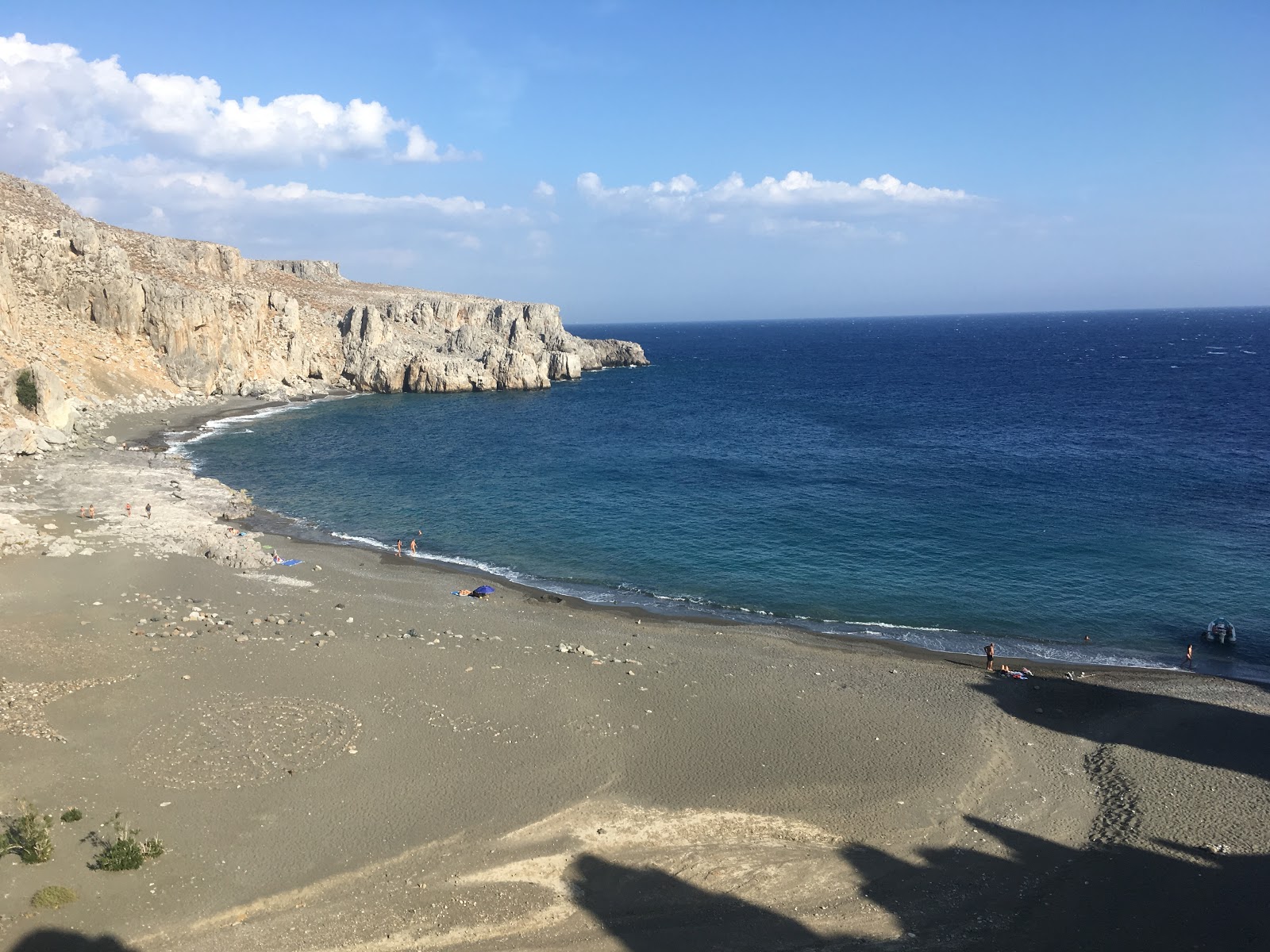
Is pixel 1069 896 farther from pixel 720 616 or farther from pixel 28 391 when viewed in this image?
pixel 28 391

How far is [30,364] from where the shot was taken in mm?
49906

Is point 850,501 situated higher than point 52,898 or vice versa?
point 850,501

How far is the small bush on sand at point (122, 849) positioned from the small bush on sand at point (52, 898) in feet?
2.55

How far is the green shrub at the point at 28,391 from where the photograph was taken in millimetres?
48188

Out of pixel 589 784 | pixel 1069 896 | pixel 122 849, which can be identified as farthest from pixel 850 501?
pixel 122 849

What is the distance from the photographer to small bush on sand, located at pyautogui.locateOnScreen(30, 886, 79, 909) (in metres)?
13.1

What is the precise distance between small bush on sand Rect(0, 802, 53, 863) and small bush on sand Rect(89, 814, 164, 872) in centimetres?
76

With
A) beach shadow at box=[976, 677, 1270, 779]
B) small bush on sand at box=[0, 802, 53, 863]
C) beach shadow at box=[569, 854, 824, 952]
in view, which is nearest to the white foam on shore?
small bush on sand at box=[0, 802, 53, 863]

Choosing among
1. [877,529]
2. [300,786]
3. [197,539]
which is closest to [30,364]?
[197,539]

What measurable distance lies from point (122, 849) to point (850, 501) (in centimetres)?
3548

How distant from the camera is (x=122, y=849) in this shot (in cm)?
1438

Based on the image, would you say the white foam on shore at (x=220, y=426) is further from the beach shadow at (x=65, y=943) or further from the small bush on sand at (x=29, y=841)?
the beach shadow at (x=65, y=943)

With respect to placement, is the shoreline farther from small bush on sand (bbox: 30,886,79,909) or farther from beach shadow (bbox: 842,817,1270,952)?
small bush on sand (bbox: 30,886,79,909)

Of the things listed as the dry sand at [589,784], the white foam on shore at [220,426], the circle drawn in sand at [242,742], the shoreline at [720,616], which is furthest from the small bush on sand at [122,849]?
the white foam on shore at [220,426]
